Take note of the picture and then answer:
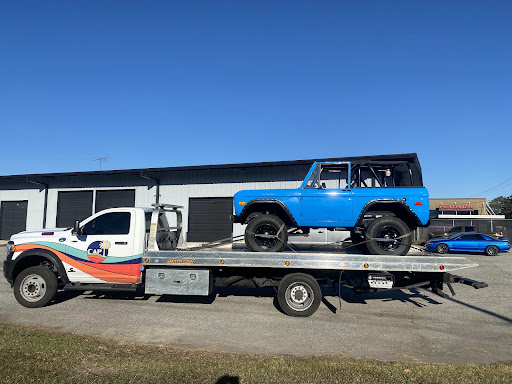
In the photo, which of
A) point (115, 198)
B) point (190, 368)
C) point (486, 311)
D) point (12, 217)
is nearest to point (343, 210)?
point (486, 311)

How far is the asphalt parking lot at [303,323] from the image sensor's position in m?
5.13

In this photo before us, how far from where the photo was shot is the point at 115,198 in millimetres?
21516

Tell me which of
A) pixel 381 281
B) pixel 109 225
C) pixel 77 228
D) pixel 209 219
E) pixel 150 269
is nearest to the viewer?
pixel 381 281

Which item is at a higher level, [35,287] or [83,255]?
[83,255]

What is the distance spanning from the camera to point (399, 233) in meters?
6.66

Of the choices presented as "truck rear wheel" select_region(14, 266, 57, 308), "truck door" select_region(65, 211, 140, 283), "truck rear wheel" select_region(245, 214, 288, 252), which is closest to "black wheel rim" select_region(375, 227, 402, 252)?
"truck rear wheel" select_region(245, 214, 288, 252)

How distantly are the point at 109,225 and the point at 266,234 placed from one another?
340 cm

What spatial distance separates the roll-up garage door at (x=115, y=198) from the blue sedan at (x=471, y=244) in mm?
18494

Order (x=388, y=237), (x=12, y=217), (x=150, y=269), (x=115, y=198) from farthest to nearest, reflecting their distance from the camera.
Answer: (x=12, y=217) < (x=115, y=198) < (x=150, y=269) < (x=388, y=237)

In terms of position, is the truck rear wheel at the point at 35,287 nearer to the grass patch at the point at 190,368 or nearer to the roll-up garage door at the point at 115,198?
the grass patch at the point at 190,368

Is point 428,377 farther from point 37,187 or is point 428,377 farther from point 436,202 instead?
point 436,202

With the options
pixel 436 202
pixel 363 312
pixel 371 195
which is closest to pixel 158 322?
pixel 363 312

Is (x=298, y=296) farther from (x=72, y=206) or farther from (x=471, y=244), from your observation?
(x=72, y=206)

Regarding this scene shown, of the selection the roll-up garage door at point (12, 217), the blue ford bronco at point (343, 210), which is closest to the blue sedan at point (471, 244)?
the blue ford bronco at point (343, 210)
